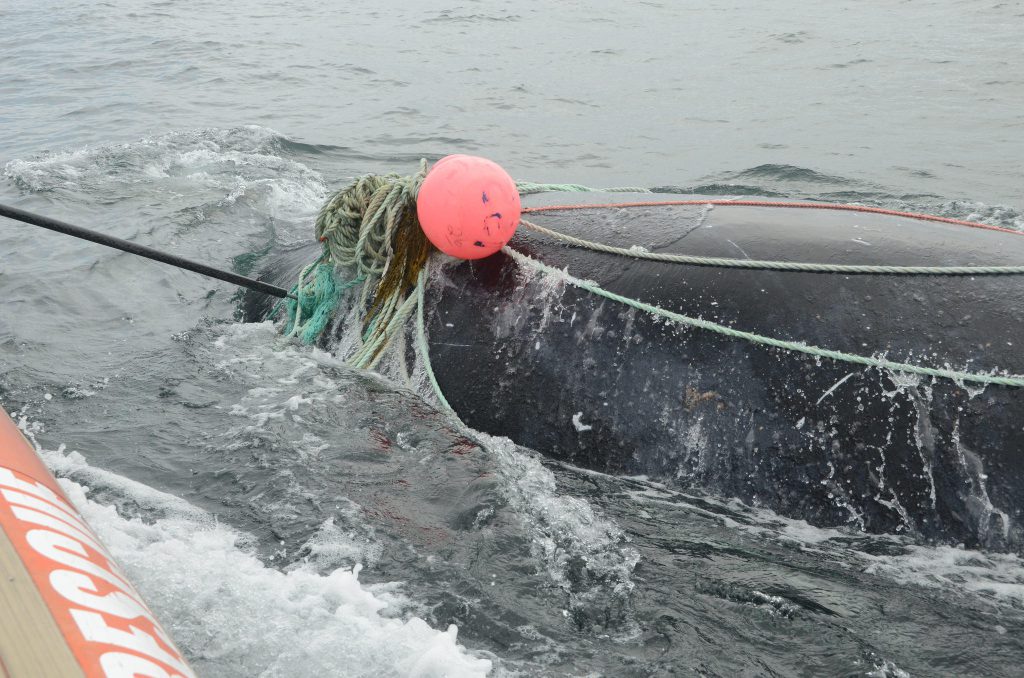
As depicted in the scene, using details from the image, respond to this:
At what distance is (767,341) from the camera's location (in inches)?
129

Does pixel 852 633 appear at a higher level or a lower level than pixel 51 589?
lower

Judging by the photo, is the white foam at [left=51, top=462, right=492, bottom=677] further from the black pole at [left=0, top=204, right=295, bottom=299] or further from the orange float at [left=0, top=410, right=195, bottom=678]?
the black pole at [left=0, top=204, right=295, bottom=299]

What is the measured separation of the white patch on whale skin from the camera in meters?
3.60

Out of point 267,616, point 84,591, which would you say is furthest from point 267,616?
point 84,591

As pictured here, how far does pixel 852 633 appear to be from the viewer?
9.29ft

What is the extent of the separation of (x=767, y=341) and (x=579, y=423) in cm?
78

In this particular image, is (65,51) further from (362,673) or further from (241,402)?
(362,673)

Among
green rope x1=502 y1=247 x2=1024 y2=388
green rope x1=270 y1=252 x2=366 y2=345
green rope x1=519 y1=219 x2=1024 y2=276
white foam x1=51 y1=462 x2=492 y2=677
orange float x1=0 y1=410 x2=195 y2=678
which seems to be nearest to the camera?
orange float x1=0 y1=410 x2=195 y2=678

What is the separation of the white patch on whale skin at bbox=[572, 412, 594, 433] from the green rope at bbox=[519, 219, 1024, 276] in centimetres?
65

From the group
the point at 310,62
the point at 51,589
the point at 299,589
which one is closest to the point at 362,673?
the point at 299,589

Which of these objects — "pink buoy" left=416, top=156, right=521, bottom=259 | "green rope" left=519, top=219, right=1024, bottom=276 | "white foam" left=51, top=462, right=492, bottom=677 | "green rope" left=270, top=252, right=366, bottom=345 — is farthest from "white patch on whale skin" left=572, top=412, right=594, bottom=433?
"green rope" left=270, top=252, right=366, bottom=345

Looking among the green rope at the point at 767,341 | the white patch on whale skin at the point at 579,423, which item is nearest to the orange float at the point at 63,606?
the white patch on whale skin at the point at 579,423

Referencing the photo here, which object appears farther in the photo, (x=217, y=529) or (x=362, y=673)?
(x=217, y=529)

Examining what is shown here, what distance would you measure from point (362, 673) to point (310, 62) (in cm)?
1297
